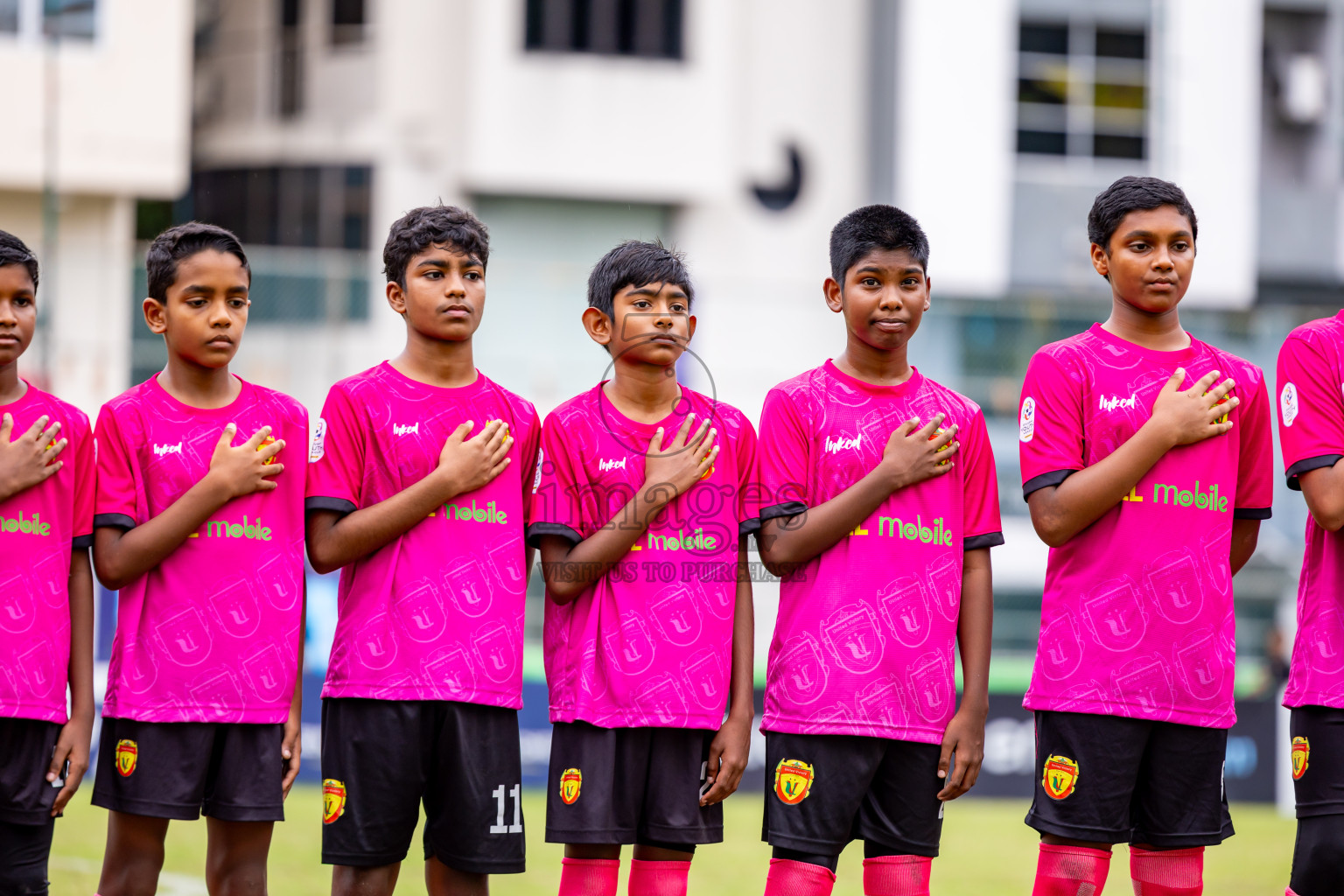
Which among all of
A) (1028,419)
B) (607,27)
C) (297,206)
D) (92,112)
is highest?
(607,27)

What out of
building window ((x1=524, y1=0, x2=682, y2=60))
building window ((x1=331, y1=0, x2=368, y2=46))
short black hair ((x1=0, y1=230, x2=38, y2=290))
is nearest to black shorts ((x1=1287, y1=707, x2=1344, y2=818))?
short black hair ((x1=0, y1=230, x2=38, y2=290))

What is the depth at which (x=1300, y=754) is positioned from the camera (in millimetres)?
3918

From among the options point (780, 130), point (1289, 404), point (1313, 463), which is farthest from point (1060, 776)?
point (780, 130)

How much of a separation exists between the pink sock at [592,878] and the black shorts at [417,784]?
144 mm

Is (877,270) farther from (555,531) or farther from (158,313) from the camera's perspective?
(158,313)

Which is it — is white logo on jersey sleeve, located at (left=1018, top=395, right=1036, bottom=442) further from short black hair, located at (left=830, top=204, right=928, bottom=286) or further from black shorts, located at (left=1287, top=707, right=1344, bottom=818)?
black shorts, located at (left=1287, top=707, right=1344, bottom=818)

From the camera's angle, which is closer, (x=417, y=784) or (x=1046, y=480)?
(x=417, y=784)

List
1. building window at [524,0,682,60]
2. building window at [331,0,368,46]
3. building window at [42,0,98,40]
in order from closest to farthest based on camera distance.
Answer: building window at [42,0,98,40] → building window at [524,0,682,60] → building window at [331,0,368,46]

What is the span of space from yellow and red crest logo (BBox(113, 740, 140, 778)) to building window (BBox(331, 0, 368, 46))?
14.4 meters

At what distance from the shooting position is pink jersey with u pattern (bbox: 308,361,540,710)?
3.85m

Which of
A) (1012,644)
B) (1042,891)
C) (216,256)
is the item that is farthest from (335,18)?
(1042,891)

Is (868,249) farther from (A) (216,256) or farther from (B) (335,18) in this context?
(B) (335,18)

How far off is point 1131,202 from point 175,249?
253 cm

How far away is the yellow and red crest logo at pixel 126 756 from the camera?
384 centimetres
